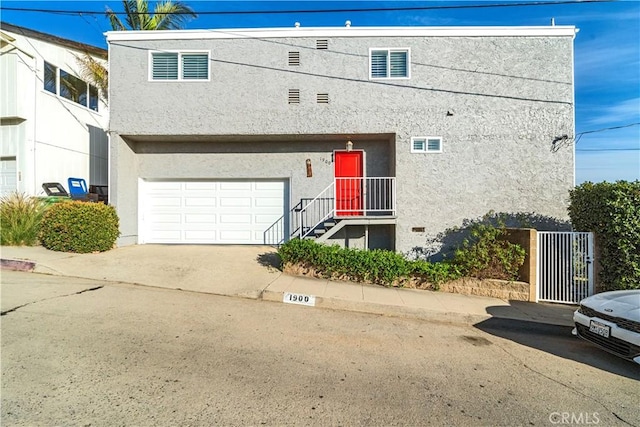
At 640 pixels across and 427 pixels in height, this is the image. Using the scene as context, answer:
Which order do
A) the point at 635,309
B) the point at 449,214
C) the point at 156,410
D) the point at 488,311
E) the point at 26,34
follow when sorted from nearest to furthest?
the point at 156,410
the point at 635,309
the point at 488,311
the point at 449,214
the point at 26,34

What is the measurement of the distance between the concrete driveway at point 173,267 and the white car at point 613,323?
5317 mm

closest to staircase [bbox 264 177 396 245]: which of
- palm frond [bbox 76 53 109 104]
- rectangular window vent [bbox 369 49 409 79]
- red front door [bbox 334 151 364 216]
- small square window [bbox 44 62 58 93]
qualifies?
red front door [bbox 334 151 364 216]

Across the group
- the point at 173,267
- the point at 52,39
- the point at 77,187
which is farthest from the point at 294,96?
the point at 52,39

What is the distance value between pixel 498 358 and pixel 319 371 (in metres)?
2.39

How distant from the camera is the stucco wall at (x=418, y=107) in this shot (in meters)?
9.30

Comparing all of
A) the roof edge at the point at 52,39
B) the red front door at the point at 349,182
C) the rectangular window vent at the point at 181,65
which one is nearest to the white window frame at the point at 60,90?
the roof edge at the point at 52,39

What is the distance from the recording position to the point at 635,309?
4219mm

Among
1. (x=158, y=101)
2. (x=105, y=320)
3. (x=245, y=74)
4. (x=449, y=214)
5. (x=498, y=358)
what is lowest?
(x=498, y=358)

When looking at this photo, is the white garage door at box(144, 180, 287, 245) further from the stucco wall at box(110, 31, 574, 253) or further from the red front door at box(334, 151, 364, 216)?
the red front door at box(334, 151, 364, 216)

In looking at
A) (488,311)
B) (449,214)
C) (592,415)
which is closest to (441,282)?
(488,311)

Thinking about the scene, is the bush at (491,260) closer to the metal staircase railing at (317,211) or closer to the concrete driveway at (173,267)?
the metal staircase railing at (317,211)

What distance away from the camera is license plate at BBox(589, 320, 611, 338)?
428cm

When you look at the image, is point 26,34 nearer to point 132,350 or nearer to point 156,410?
point 132,350

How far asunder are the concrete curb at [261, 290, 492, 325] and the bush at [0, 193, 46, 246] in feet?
24.5
